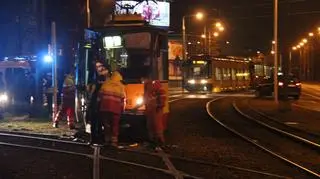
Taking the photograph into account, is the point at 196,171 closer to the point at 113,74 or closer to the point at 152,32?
the point at 113,74

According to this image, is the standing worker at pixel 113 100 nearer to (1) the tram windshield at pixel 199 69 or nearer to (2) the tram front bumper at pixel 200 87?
(1) the tram windshield at pixel 199 69

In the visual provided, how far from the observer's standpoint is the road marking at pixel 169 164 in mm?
11023

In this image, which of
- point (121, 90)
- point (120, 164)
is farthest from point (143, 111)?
point (120, 164)

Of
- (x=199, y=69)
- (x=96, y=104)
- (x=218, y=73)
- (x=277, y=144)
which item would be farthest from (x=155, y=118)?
(x=218, y=73)

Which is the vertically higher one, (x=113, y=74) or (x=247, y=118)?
(x=113, y=74)

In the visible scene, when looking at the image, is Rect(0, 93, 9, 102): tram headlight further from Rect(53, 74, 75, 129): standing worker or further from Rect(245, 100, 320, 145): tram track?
Rect(245, 100, 320, 145): tram track

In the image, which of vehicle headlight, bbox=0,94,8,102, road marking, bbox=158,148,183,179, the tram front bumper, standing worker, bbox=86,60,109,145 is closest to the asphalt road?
road marking, bbox=158,148,183,179

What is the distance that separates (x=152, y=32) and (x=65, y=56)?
611 inches

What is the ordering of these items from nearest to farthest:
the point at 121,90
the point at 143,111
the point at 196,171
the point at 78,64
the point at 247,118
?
the point at 196,171
the point at 121,90
the point at 143,111
the point at 78,64
the point at 247,118

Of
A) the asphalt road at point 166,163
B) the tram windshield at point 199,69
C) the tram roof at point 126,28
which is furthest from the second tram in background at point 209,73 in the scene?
the tram roof at point 126,28

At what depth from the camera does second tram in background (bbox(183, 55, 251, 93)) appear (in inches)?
2018

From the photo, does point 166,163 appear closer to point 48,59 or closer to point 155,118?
point 155,118

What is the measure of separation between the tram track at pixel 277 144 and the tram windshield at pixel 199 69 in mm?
26605

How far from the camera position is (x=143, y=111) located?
16.3 metres
